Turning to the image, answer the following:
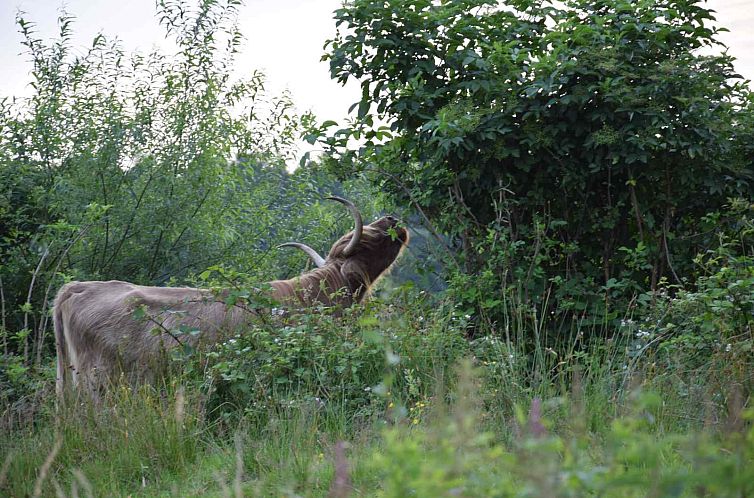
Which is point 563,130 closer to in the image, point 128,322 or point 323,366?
point 323,366

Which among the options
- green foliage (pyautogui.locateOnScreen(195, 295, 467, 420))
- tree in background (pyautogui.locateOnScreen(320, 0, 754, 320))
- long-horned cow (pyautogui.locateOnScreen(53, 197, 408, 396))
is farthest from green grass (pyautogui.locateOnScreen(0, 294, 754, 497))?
tree in background (pyautogui.locateOnScreen(320, 0, 754, 320))

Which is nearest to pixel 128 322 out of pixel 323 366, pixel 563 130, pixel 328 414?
pixel 323 366

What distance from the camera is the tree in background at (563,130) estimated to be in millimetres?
6422

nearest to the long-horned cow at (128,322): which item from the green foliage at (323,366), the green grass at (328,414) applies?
the green foliage at (323,366)

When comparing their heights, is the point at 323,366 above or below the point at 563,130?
below

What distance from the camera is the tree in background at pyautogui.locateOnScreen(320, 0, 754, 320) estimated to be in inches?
253

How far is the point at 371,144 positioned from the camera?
742 centimetres

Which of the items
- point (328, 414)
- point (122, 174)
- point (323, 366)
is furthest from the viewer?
point (122, 174)

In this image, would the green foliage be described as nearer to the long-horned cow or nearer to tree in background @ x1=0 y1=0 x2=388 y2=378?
the long-horned cow

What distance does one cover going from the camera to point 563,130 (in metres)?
6.64

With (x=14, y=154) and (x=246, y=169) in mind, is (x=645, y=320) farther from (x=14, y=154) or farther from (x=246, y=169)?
(x=14, y=154)

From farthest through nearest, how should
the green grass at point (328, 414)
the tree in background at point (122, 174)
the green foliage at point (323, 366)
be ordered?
the tree in background at point (122, 174) < the green foliage at point (323, 366) < the green grass at point (328, 414)

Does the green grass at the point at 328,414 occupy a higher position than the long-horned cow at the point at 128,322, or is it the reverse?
the long-horned cow at the point at 128,322

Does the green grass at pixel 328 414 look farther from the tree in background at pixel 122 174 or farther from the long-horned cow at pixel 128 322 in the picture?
the tree in background at pixel 122 174
